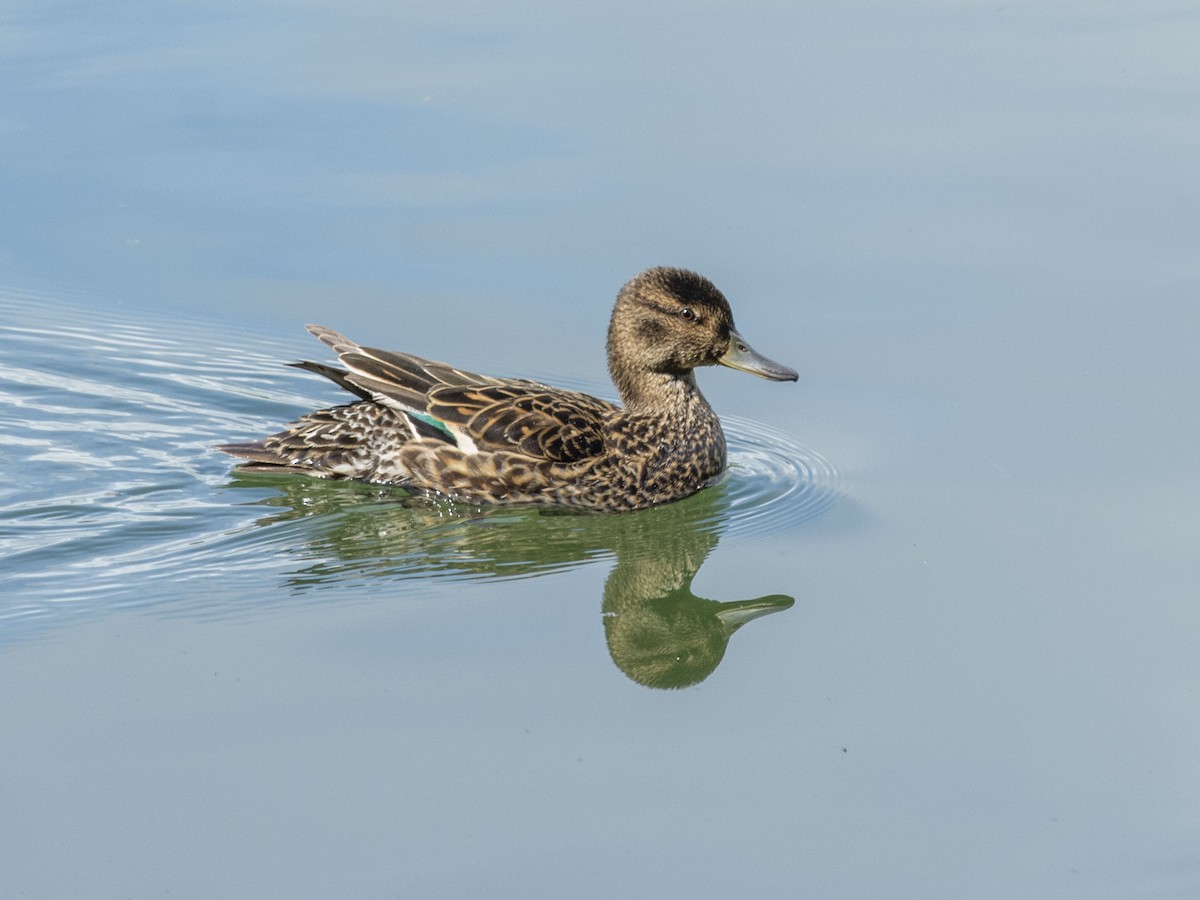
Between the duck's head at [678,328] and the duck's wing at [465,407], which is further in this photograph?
the duck's head at [678,328]

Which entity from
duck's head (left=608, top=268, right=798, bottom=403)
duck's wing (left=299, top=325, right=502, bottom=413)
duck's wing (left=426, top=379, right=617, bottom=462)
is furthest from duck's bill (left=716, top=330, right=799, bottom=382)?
duck's wing (left=299, top=325, right=502, bottom=413)

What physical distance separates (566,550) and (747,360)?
134 centimetres

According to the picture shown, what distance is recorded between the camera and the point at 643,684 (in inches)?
249

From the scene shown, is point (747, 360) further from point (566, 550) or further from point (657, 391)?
point (566, 550)

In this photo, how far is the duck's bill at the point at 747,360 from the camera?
26.9ft

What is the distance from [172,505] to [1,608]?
1.20 metres

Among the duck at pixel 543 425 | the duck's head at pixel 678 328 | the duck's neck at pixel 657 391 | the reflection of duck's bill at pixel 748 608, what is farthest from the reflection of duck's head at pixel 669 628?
the duck's head at pixel 678 328

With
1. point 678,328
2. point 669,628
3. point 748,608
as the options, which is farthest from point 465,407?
point 748,608

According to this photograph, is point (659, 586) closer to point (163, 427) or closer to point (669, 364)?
point (669, 364)

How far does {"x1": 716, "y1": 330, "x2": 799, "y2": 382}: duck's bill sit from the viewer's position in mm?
8188

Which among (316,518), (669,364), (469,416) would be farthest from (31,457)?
(669,364)

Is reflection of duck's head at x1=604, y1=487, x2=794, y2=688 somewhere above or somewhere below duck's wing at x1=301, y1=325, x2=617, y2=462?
below

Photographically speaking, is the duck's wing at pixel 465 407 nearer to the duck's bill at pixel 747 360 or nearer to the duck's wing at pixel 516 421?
the duck's wing at pixel 516 421

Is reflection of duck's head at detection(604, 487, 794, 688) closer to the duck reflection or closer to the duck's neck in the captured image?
the duck reflection
